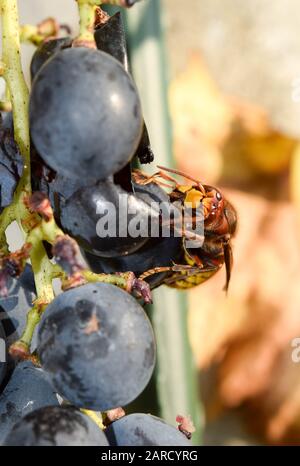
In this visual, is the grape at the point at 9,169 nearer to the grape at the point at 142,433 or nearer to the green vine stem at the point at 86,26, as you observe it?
the green vine stem at the point at 86,26

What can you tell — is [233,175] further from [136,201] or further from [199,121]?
[136,201]

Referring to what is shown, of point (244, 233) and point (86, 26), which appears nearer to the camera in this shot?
point (86, 26)

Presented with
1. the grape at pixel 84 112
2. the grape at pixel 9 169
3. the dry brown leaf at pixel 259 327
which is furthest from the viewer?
the dry brown leaf at pixel 259 327

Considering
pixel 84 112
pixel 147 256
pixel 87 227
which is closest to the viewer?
pixel 84 112

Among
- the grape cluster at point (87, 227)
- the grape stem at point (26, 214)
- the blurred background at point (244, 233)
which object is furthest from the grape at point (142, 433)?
the blurred background at point (244, 233)

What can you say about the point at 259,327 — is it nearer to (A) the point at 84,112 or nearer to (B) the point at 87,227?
(B) the point at 87,227

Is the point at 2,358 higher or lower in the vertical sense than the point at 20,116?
lower

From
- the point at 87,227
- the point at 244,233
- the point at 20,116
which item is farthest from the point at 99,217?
the point at 244,233
